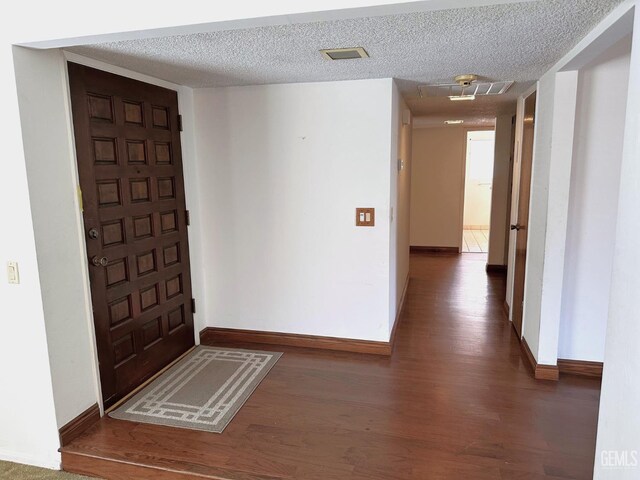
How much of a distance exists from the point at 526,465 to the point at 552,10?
6.66 feet

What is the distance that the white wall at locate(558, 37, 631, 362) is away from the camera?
267cm

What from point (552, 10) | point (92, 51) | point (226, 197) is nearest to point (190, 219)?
point (226, 197)

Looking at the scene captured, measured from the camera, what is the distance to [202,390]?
2820mm

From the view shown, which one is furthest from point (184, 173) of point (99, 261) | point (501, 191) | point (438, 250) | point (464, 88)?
point (438, 250)

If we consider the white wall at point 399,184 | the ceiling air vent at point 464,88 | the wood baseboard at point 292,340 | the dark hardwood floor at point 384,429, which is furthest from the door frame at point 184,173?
the ceiling air vent at point 464,88

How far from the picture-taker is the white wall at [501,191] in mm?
5723

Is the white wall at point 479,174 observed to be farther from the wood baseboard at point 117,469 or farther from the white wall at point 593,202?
the wood baseboard at point 117,469

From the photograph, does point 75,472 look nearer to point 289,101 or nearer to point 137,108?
point 137,108

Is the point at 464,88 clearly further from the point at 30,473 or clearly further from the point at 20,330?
the point at 30,473

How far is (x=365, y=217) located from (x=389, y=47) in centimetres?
131

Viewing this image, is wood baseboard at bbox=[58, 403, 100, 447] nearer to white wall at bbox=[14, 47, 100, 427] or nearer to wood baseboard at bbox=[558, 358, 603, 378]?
white wall at bbox=[14, 47, 100, 427]

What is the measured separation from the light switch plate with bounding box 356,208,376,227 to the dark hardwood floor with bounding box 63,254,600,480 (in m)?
1.03

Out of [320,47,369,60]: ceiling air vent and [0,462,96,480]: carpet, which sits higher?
[320,47,369,60]: ceiling air vent

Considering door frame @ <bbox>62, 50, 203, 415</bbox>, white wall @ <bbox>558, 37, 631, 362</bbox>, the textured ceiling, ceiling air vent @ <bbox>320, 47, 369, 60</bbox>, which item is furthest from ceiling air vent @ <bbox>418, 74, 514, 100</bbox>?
door frame @ <bbox>62, 50, 203, 415</bbox>
